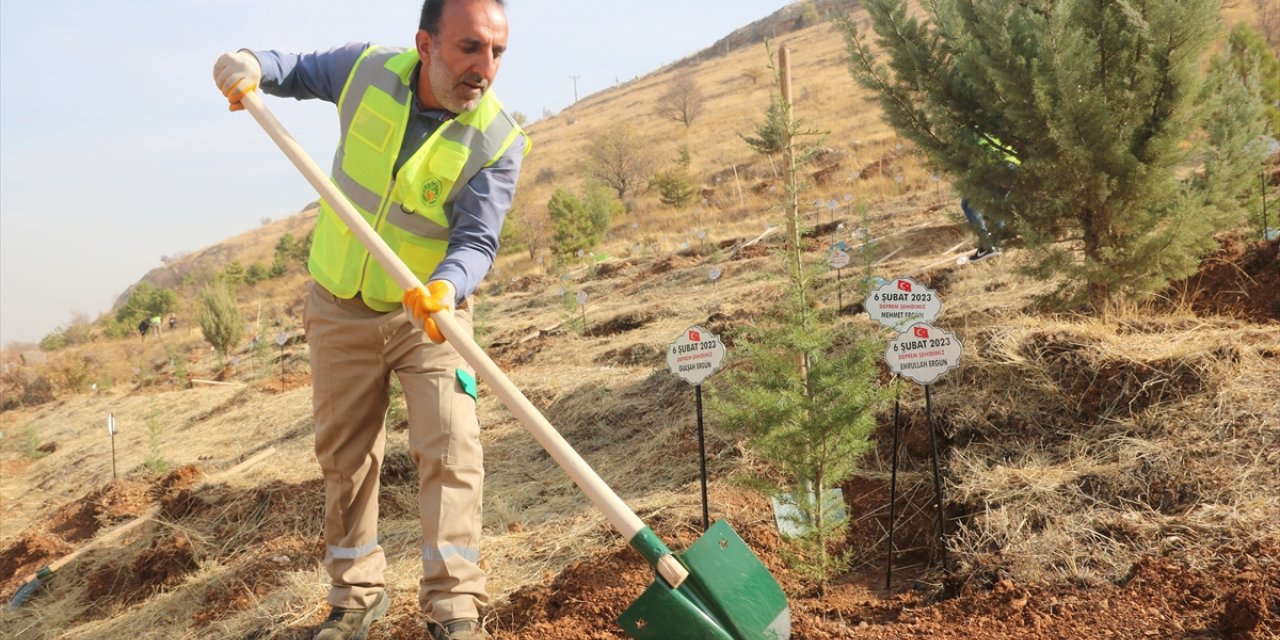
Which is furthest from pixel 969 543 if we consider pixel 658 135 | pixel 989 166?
pixel 658 135

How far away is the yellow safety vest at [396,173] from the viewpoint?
2959 millimetres

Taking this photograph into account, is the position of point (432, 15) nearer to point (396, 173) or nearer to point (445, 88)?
point (445, 88)

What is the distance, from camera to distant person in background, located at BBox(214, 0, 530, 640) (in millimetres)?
2842

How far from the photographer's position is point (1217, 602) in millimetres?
2789

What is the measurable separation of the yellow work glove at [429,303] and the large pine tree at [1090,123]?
3929 mm

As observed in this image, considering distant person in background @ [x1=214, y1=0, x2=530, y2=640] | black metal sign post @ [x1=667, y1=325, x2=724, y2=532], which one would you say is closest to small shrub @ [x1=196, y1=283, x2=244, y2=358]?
distant person in background @ [x1=214, y1=0, x2=530, y2=640]

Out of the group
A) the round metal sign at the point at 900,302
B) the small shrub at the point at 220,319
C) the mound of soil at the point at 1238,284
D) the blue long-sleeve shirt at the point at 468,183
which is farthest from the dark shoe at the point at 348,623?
the small shrub at the point at 220,319

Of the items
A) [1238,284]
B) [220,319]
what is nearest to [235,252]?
[220,319]

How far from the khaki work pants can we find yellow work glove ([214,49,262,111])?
712mm

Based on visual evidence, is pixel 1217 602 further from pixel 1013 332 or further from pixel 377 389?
pixel 377 389

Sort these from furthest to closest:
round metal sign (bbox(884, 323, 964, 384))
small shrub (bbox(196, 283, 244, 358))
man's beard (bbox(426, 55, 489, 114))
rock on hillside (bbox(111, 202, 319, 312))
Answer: rock on hillside (bbox(111, 202, 319, 312)) < small shrub (bbox(196, 283, 244, 358)) < round metal sign (bbox(884, 323, 964, 384)) < man's beard (bbox(426, 55, 489, 114))

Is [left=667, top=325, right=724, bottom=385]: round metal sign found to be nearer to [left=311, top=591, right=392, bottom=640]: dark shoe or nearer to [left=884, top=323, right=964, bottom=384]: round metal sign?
[left=884, top=323, right=964, bottom=384]: round metal sign

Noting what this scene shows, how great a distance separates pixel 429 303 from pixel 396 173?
646 millimetres

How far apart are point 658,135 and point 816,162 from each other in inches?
819
